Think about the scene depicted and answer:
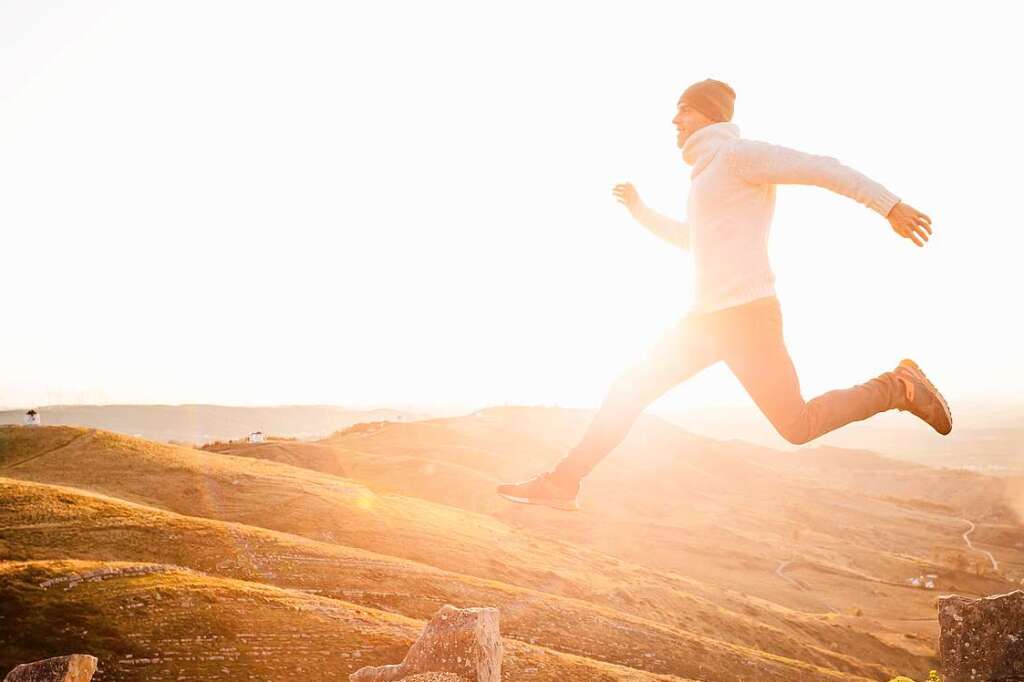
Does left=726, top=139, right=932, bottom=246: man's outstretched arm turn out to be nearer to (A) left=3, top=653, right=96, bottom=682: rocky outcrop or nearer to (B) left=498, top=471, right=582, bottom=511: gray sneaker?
(B) left=498, top=471, right=582, bottom=511: gray sneaker

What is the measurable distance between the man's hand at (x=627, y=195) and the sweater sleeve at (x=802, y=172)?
4.98 feet

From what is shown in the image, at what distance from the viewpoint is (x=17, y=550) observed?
28.4 meters

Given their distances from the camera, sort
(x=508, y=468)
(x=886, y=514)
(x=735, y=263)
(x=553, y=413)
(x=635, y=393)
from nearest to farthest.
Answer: (x=735, y=263), (x=635, y=393), (x=508, y=468), (x=886, y=514), (x=553, y=413)

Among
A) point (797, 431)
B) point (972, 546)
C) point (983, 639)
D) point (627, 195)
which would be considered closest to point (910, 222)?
point (797, 431)

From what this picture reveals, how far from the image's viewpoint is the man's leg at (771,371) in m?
5.01

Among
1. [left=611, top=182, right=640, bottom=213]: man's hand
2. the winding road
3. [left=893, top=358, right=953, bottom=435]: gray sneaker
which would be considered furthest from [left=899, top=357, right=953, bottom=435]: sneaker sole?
the winding road

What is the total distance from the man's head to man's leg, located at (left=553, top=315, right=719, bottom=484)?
62.2 inches

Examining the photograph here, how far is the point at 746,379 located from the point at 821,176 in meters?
1.48

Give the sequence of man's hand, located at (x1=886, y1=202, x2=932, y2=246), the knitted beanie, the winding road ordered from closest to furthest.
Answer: man's hand, located at (x1=886, y1=202, x2=932, y2=246), the knitted beanie, the winding road

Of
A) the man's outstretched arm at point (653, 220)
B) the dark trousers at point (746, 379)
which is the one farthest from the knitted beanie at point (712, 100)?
the dark trousers at point (746, 379)

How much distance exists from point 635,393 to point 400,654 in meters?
21.4

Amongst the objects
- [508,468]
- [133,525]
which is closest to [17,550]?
[133,525]

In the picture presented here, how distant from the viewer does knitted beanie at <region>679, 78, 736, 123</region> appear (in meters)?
5.58

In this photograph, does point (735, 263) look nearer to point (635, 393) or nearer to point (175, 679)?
point (635, 393)
